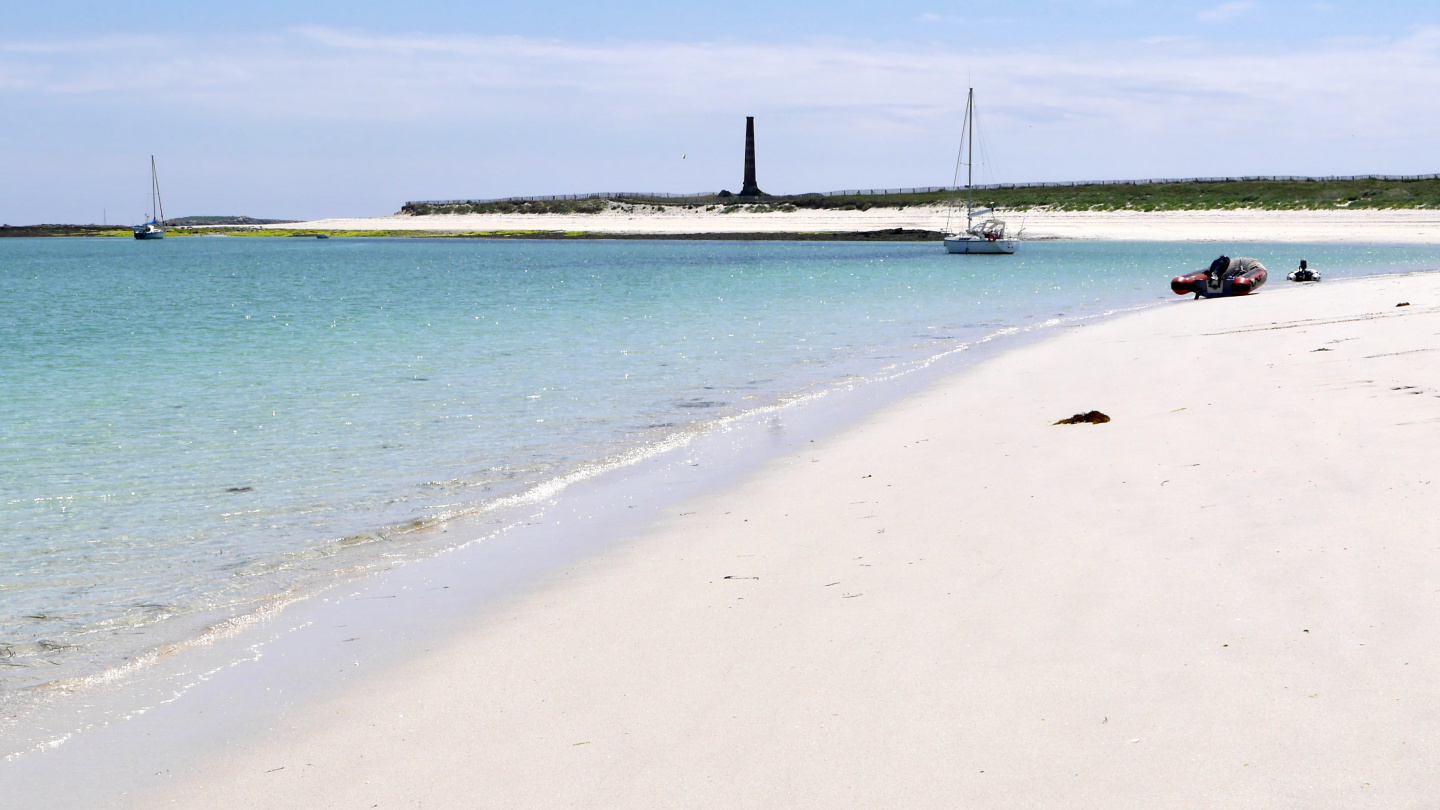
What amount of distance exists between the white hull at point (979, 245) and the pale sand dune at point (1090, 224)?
2283cm

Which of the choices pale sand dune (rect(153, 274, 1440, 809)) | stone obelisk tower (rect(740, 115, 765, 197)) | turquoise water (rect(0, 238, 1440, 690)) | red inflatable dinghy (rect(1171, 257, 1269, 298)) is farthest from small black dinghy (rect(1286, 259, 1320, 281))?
stone obelisk tower (rect(740, 115, 765, 197))

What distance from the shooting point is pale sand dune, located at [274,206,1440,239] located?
91.4m

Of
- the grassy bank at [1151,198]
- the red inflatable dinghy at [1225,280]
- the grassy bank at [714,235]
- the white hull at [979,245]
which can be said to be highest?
the grassy bank at [1151,198]

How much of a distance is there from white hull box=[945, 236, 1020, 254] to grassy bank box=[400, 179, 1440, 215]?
50902mm

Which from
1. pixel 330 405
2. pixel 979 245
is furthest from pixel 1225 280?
pixel 979 245

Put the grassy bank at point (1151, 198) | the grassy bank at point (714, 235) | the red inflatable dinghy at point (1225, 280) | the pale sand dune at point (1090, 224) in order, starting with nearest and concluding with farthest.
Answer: the red inflatable dinghy at point (1225, 280) < the pale sand dune at point (1090, 224) < the grassy bank at point (1151, 198) < the grassy bank at point (714, 235)

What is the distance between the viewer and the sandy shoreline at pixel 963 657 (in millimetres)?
4430

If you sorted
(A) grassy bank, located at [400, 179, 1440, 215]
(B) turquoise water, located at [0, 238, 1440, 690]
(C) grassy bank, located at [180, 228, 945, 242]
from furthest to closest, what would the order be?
(C) grassy bank, located at [180, 228, 945, 242] < (A) grassy bank, located at [400, 179, 1440, 215] < (B) turquoise water, located at [0, 238, 1440, 690]

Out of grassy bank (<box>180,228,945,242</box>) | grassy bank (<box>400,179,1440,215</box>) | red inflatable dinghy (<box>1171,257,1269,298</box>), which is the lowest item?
red inflatable dinghy (<box>1171,257,1269,298</box>)

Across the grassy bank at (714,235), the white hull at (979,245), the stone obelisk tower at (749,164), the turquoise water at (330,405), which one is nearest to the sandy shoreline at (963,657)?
the turquoise water at (330,405)

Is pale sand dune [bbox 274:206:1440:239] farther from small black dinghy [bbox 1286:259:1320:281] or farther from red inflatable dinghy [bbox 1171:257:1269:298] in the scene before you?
red inflatable dinghy [bbox 1171:257:1269:298]

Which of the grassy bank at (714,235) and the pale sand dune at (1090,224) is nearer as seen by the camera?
the pale sand dune at (1090,224)

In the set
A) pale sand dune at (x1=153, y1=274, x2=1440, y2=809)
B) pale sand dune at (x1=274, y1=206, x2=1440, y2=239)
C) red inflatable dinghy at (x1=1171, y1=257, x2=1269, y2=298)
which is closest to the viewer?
pale sand dune at (x1=153, y1=274, x2=1440, y2=809)

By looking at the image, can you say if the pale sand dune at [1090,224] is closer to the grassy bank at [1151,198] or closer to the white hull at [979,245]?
the grassy bank at [1151,198]
